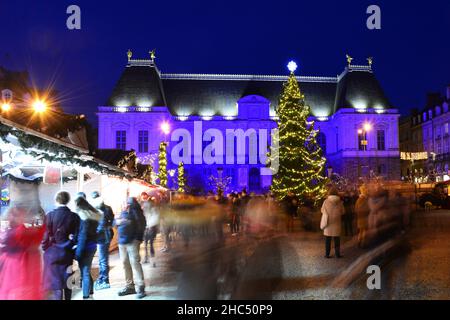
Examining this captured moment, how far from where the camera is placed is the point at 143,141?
1766 inches

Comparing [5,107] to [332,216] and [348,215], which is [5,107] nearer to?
[332,216]

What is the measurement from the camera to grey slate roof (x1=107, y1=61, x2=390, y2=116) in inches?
1848

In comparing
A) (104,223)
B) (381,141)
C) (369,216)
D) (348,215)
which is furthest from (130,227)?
(381,141)

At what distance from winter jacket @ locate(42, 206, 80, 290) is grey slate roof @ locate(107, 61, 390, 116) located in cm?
4089

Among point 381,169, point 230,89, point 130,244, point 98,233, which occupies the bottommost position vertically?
point 130,244

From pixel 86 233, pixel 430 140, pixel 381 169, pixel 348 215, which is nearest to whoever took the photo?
pixel 86 233

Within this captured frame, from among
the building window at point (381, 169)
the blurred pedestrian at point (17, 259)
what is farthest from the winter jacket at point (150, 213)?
the building window at point (381, 169)

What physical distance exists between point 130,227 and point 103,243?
85cm

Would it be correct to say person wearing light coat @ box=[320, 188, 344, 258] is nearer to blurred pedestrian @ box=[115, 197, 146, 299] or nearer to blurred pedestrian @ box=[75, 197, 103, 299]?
blurred pedestrian @ box=[115, 197, 146, 299]

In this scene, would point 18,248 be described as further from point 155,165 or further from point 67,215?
point 155,165

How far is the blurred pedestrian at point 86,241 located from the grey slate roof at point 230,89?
1581 inches

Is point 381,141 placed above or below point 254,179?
above

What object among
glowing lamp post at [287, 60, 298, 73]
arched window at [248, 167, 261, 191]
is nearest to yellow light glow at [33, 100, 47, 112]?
glowing lamp post at [287, 60, 298, 73]
